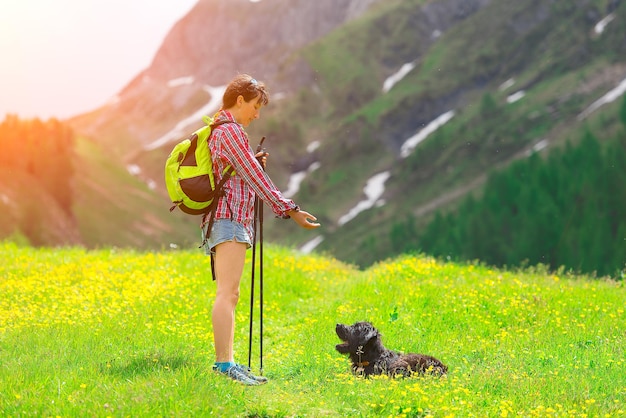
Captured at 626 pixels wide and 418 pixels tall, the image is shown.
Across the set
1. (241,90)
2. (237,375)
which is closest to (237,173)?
(241,90)

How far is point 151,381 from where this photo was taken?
8.15 meters

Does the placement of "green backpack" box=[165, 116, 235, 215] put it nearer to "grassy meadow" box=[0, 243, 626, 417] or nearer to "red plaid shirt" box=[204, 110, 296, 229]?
"red plaid shirt" box=[204, 110, 296, 229]

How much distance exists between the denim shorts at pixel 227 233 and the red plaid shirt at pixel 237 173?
7cm

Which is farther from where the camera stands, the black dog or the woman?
the black dog

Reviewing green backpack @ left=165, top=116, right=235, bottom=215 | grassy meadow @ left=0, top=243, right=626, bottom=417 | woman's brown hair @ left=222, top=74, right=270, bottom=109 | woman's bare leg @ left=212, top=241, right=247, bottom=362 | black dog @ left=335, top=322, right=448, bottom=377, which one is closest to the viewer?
grassy meadow @ left=0, top=243, right=626, bottom=417

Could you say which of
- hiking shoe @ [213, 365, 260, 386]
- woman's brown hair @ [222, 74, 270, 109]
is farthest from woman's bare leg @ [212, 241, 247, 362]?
woman's brown hair @ [222, 74, 270, 109]

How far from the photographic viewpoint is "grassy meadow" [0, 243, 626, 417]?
26.2 ft

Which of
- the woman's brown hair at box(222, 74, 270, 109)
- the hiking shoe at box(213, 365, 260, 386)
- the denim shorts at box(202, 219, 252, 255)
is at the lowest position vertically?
the hiking shoe at box(213, 365, 260, 386)

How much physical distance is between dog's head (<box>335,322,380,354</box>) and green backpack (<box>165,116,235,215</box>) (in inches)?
107

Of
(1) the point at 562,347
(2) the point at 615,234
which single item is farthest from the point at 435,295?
(2) the point at 615,234

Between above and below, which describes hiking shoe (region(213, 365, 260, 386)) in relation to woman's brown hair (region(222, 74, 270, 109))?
below

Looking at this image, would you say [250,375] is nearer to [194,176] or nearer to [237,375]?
[237,375]

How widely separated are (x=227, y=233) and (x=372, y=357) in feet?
9.65

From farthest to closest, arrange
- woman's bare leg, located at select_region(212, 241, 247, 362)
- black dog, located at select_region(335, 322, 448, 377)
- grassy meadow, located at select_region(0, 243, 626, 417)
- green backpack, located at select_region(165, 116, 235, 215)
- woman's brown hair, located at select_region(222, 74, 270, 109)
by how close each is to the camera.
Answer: black dog, located at select_region(335, 322, 448, 377)
woman's brown hair, located at select_region(222, 74, 270, 109)
woman's bare leg, located at select_region(212, 241, 247, 362)
green backpack, located at select_region(165, 116, 235, 215)
grassy meadow, located at select_region(0, 243, 626, 417)
